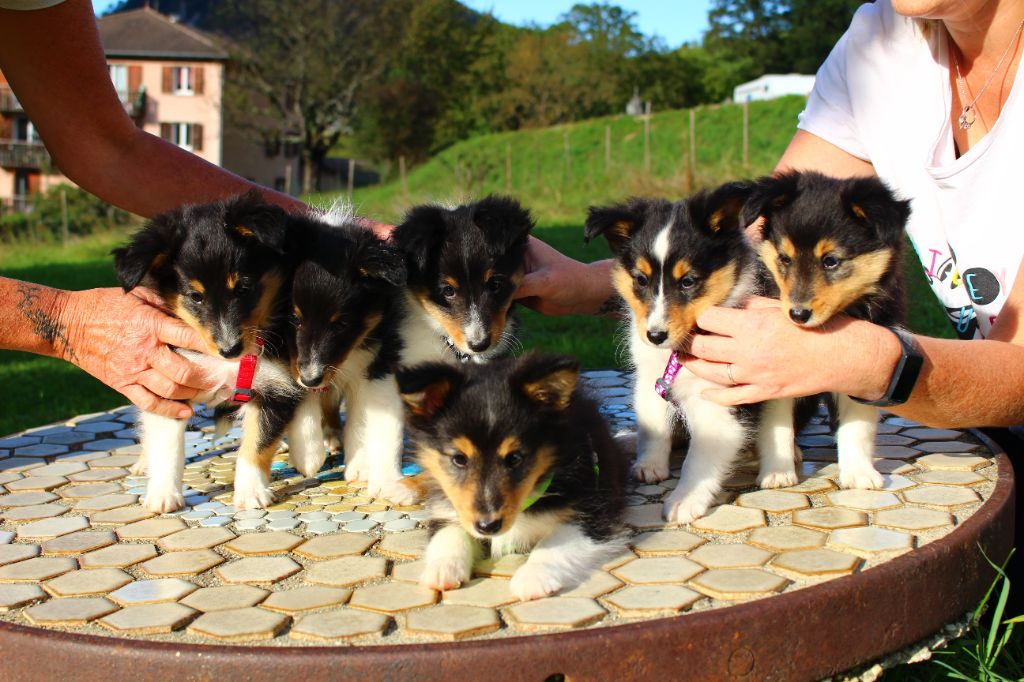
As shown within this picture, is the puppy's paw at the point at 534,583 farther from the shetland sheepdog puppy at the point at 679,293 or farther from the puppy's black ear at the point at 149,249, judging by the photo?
the puppy's black ear at the point at 149,249

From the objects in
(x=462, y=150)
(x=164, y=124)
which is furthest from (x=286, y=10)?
(x=462, y=150)

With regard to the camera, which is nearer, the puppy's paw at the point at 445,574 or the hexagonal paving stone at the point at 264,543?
the puppy's paw at the point at 445,574

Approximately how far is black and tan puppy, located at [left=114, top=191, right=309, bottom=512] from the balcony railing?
52.1 m

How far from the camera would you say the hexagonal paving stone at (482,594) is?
2.42m

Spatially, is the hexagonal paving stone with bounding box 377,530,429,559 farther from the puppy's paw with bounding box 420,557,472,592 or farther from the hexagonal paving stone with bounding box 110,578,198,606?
the hexagonal paving stone with bounding box 110,578,198,606

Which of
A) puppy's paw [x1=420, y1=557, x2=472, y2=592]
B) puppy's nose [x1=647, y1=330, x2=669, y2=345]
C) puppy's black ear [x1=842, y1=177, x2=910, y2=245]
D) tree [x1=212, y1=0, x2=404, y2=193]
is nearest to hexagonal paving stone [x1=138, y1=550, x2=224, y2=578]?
puppy's paw [x1=420, y1=557, x2=472, y2=592]

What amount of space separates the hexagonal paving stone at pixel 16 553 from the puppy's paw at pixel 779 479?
2357 mm

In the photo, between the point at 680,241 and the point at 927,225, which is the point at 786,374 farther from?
the point at 927,225

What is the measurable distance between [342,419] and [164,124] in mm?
51007

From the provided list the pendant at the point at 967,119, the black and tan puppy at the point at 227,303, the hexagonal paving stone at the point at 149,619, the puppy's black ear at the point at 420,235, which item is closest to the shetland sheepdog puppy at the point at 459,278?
the puppy's black ear at the point at 420,235

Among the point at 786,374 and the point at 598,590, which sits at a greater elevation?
the point at 786,374

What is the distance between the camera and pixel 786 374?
319 centimetres

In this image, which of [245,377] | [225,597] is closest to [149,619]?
[225,597]

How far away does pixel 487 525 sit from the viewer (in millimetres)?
2578
